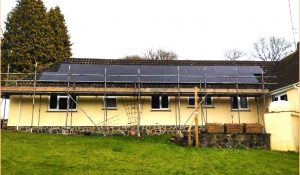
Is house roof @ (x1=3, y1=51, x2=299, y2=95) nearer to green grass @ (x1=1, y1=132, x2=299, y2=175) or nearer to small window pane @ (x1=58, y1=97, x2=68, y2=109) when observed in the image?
small window pane @ (x1=58, y1=97, x2=68, y2=109)

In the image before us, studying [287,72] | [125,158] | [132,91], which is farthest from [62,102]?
[287,72]

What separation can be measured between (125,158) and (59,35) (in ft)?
109

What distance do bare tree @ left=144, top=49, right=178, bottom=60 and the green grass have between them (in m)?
35.3

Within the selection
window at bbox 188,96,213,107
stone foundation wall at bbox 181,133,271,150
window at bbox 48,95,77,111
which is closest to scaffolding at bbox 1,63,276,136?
window at bbox 48,95,77,111

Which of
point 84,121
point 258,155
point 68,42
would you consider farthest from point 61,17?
point 258,155

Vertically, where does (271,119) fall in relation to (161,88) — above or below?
below

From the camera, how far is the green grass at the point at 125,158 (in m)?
13.6

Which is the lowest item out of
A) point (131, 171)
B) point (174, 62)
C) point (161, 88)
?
point (131, 171)

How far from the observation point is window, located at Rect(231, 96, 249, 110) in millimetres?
25469

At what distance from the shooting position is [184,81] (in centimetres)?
2472

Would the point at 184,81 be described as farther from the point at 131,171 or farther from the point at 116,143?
the point at 131,171

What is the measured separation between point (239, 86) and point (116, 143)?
10368 mm

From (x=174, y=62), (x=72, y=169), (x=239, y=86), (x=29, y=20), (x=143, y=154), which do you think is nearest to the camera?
(x=72, y=169)

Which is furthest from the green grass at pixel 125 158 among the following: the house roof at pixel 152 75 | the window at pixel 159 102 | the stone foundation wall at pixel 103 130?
the window at pixel 159 102
